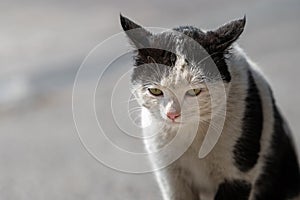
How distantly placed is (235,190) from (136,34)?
613 mm

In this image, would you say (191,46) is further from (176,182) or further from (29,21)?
(29,21)

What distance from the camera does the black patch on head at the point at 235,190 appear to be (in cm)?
238

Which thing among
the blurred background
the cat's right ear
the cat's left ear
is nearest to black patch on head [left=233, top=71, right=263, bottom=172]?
the cat's left ear

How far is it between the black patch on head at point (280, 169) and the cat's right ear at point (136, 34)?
59cm

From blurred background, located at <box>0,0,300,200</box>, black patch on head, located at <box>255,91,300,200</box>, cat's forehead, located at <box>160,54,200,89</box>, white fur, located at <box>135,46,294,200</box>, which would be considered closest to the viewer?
cat's forehead, located at <box>160,54,200,89</box>

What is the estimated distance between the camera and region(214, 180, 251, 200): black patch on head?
238cm

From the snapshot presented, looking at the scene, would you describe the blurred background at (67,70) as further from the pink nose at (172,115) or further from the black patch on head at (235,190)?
the pink nose at (172,115)

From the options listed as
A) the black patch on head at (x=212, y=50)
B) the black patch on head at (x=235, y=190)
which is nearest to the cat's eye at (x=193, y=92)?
the black patch on head at (x=212, y=50)

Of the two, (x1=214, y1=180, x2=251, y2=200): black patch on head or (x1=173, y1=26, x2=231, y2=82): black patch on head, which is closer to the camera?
(x1=173, y1=26, x2=231, y2=82): black patch on head

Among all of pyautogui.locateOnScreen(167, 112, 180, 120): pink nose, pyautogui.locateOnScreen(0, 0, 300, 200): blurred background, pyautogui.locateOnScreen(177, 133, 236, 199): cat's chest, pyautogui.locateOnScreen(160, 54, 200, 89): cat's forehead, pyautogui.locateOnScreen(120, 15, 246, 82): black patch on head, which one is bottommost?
pyautogui.locateOnScreen(0, 0, 300, 200): blurred background

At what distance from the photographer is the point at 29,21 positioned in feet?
19.8

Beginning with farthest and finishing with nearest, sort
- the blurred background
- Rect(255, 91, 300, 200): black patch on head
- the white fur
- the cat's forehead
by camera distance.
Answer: the blurred background → Rect(255, 91, 300, 200): black patch on head → the white fur → the cat's forehead

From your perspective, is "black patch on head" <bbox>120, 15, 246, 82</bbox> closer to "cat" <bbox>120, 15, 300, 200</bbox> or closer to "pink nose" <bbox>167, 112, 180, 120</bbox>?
"cat" <bbox>120, 15, 300, 200</bbox>

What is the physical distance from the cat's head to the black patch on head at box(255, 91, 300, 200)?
1.31ft
